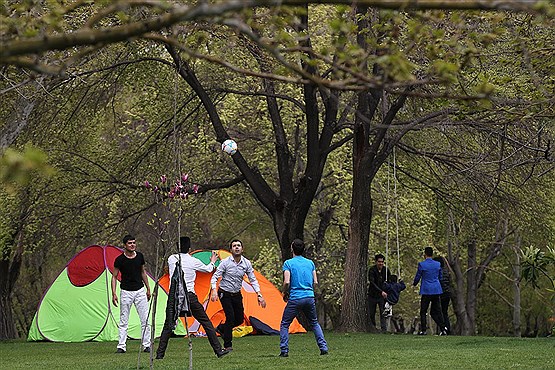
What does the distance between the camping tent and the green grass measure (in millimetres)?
2550

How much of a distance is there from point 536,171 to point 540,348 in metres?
8.21

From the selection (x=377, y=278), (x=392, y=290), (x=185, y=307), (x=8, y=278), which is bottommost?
(x=185, y=307)

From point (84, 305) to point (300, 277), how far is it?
10216mm

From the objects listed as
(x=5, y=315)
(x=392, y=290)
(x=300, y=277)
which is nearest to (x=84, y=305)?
(x=5, y=315)

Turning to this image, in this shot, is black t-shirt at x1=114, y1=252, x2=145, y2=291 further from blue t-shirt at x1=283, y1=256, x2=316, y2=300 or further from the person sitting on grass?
the person sitting on grass

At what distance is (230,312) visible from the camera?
15875 millimetres

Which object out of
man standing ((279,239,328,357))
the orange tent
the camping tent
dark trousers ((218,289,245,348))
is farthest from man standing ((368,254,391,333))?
man standing ((279,239,328,357))

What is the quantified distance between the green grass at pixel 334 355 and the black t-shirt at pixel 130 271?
41.7 inches

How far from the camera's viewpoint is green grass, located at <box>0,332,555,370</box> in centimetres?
1279

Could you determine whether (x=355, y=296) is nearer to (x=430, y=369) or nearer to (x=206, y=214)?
(x=430, y=369)

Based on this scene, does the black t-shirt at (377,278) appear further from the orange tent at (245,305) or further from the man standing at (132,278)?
the man standing at (132,278)

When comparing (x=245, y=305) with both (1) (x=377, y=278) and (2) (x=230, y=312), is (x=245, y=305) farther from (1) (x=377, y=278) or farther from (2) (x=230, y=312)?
(2) (x=230, y=312)

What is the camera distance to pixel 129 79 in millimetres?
22172

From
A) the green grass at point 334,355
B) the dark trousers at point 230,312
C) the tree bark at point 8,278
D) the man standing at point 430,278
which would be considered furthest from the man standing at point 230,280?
the tree bark at point 8,278
